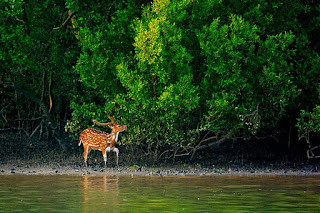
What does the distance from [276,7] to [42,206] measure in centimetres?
1392

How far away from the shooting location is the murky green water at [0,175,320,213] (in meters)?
14.6

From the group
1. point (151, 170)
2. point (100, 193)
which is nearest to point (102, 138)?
point (151, 170)

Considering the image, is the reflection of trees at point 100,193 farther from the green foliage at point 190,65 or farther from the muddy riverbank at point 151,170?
the green foliage at point 190,65

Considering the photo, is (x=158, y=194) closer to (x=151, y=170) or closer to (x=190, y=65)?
(x=151, y=170)

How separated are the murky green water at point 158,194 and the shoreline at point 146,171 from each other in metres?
1.50

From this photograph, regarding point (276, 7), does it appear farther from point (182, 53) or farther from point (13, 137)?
point (13, 137)

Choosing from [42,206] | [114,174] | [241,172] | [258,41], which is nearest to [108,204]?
[42,206]

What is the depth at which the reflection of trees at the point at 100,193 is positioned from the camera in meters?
14.5

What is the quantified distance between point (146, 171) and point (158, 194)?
22.4ft

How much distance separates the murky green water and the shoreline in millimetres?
1498

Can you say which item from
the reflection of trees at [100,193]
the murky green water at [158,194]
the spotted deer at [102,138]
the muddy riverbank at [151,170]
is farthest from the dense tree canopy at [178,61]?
the reflection of trees at [100,193]

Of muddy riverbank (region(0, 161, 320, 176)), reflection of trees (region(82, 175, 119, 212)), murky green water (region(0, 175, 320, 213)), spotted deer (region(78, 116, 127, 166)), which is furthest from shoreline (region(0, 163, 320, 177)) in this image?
reflection of trees (region(82, 175, 119, 212))

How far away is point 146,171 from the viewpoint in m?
23.9

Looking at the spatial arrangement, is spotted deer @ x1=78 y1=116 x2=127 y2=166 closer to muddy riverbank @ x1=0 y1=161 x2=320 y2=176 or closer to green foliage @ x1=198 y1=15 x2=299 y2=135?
muddy riverbank @ x1=0 y1=161 x2=320 y2=176
